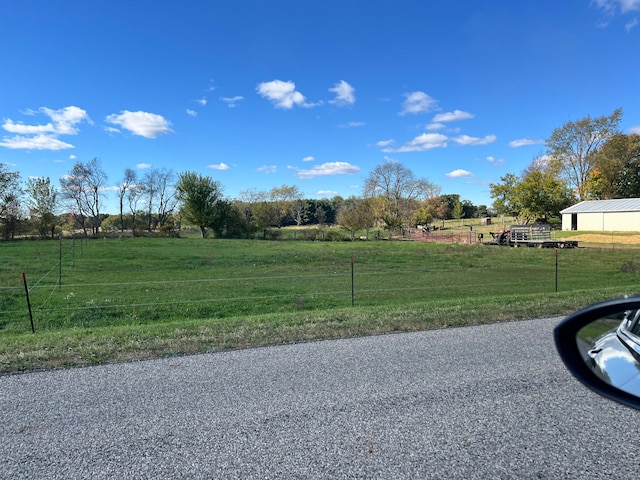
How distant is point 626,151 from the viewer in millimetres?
58469

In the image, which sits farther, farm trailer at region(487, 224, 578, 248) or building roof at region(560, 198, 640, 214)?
building roof at region(560, 198, 640, 214)

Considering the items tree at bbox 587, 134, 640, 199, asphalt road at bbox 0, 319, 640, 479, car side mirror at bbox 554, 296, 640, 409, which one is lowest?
asphalt road at bbox 0, 319, 640, 479

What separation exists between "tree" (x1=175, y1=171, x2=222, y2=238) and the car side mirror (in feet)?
198

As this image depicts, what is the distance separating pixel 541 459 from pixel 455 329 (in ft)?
12.0

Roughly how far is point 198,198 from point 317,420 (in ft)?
200

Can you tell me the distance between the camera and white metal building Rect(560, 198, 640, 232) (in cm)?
4672

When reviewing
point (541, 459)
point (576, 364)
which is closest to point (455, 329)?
point (541, 459)

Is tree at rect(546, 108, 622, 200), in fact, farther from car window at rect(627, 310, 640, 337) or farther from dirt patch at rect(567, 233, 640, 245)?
car window at rect(627, 310, 640, 337)

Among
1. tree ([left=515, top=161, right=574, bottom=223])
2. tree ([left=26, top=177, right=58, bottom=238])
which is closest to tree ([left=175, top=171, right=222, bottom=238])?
tree ([left=26, top=177, right=58, bottom=238])

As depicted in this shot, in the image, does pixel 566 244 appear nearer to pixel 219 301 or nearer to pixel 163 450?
pixel 219 301

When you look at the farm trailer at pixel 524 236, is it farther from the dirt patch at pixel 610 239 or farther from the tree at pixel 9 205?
the tree at pixel 9 205

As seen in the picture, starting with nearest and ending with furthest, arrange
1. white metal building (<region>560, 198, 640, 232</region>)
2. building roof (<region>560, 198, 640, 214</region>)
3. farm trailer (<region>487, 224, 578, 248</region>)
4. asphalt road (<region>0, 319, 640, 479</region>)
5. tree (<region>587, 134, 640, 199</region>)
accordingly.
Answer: asphalt road (<region>0, 319, 640, 479</region>) < farm trailer (<region>487, 224, 578, 248</region>) < white metal building (<region>560, 198, 640, 232</region>) < building roof (<region>560, 198, 640, 214</region>) < tree (<region>587, 134, 640, 199</region>)

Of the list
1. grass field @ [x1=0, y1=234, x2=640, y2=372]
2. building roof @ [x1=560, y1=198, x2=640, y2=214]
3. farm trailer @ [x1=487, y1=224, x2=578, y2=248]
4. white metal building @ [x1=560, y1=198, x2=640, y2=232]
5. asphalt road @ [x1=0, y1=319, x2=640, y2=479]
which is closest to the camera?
asphalt road @ [x1=0, y1=319, x2=640, y2=479]

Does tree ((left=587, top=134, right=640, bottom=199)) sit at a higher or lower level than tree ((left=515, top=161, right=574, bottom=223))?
higher
